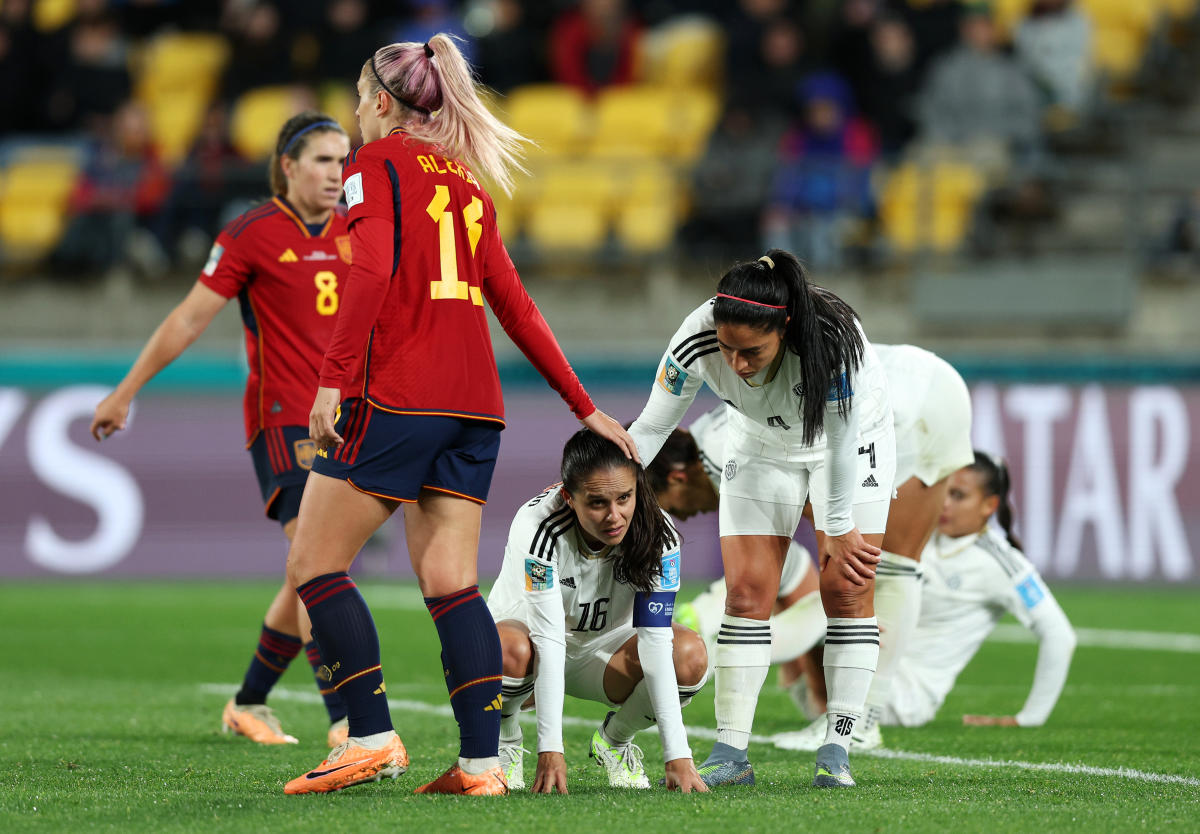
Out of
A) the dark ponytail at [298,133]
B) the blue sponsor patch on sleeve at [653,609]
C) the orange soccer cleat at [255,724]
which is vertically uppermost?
the dark ponytail at [298,133]

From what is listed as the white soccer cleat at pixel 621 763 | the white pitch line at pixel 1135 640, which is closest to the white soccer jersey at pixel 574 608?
the white soccer cleat at pixel 621 763

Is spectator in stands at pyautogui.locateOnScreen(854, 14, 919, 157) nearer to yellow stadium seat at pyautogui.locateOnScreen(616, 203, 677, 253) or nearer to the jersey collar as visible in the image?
yellow stadium seat at pyautogui.locateOnScreen(616, 203, 677, 253)

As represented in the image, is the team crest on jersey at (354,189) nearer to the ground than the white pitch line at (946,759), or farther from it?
farther from it

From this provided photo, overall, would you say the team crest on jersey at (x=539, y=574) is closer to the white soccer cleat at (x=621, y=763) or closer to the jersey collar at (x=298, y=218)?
the white soccer cleat at (x=621, y=763)

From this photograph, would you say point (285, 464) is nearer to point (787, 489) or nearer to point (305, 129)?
point (305, 129)

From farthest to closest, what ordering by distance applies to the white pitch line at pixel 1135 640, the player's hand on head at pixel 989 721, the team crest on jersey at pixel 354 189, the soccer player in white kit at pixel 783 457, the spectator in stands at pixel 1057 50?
the spectator in stands at pixel 1057 50, the white pitch line at pixel 1135 640, the player's hand on head at pixel 989 721, the soccer player in white kit at pixel 783 457, the team crest on jersey at pixel 354 189

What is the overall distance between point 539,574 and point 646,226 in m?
9.93

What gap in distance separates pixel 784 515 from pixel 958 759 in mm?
1185

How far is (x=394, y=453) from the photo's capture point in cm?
436

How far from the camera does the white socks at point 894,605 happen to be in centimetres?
609

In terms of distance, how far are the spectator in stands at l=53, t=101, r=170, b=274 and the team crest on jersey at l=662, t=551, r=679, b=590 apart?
1043 cm

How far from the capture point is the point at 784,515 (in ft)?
16.7

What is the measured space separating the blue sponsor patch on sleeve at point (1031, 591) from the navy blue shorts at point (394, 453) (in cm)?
314

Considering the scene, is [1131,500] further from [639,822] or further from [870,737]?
[639,822]
